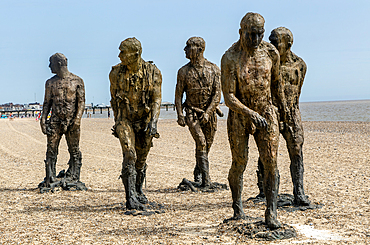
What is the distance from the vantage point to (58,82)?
29.9ft

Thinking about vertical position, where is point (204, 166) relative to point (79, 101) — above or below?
below

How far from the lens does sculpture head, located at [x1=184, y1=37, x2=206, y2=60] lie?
8.66m

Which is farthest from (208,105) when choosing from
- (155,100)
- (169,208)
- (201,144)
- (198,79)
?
(169,208)

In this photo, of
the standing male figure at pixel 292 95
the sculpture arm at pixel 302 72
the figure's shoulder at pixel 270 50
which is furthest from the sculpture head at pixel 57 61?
the figure's shoulder at pixel 270 50

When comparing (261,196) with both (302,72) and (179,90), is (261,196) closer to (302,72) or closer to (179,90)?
(302,72)

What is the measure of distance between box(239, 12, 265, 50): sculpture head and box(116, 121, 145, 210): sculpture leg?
2.52m

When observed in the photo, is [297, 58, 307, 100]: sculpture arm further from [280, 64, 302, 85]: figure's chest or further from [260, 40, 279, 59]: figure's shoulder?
[260, 40, 279, 59]: figure's shoulder

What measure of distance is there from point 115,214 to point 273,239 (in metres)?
2.73

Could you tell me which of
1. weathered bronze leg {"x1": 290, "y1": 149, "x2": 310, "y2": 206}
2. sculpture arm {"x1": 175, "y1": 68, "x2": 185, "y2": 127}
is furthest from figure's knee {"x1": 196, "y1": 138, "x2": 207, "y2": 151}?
weathered bronze leg {"x1": 290, "y1": 149, "x2": 310, "y2": 206}

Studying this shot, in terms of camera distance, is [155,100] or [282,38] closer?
[282,38]

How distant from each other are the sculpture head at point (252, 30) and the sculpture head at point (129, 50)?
2091mm

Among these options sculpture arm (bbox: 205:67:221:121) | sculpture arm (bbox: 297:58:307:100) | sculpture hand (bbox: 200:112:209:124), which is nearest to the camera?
sculpture arm (bbox: 297:58:307:100)

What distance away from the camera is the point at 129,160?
22.1ft

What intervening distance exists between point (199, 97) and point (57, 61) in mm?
3205
